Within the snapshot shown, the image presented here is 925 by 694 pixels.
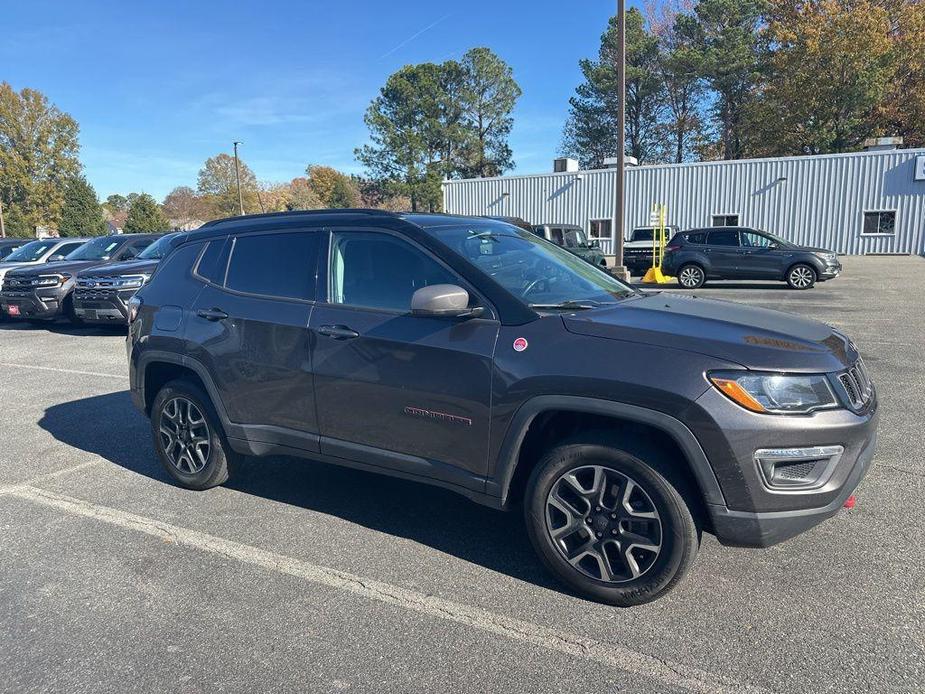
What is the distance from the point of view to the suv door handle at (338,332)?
3.52 metres

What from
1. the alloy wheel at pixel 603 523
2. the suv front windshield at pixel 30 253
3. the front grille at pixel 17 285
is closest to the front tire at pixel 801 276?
the alloy wheel at pixel 603 523

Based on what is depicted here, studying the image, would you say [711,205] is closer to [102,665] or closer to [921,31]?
[921,31]

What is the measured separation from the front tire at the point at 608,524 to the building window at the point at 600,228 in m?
31.7

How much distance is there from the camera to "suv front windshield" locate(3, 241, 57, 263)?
15484mm

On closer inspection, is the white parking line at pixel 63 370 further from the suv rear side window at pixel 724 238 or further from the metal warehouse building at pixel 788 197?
the metal warehouse building at pixel 788 197

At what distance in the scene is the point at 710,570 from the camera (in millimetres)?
3232

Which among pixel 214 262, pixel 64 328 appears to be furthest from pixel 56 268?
pixel 214 262

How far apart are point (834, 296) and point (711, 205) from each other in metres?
16.6

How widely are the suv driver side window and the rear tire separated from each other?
55.2 ft

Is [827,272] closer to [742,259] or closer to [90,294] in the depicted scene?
[742,259]

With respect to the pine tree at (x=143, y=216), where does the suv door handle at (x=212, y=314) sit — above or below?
below

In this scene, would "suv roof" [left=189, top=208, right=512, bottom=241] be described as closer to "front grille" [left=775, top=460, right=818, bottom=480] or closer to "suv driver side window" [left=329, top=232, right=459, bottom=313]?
"suv driver side window" [left=329, top=232, right=459, bottom=313]

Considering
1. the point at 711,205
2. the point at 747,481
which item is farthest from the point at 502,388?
the point at 711,205

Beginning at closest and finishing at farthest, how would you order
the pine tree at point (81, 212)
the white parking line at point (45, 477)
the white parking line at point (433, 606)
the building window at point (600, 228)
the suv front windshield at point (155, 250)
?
1. the white parking line at point (433, 606)
2. the white parking line at point (45, 477)
3. the suv front windshield at point (155, 250)
4. the building window at point (600, 228)
5. the pine tree at point (81, 212)
